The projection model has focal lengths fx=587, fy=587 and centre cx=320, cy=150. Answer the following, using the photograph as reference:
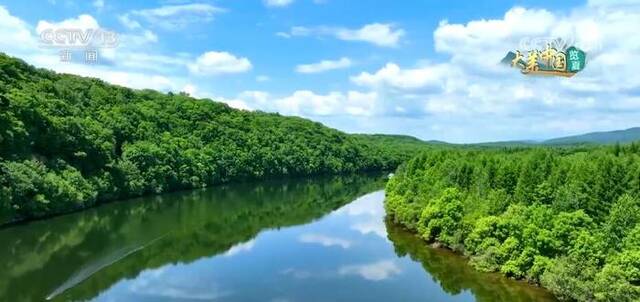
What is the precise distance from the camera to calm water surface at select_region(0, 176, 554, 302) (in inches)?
1484

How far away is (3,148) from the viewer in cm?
5700

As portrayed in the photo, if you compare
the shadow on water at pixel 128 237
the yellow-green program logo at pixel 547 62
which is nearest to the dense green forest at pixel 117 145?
the shadow on water at pixel 128 237

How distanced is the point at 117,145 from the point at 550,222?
67.5 meters

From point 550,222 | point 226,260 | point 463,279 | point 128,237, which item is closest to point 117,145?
point 128,237

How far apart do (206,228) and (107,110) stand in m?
42.5

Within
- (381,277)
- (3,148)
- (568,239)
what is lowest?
(381,277)

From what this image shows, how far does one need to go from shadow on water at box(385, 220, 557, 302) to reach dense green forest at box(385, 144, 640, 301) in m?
0.71

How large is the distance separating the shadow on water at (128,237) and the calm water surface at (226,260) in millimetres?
94

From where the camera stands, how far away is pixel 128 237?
53781mm

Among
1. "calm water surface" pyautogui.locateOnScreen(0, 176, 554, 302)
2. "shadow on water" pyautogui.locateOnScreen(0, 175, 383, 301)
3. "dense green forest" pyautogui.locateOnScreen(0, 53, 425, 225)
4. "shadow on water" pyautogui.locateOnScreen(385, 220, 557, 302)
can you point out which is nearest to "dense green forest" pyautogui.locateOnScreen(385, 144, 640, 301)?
"shadow on water" pyautogui.locateOnScreen(385, 220, 557, 302)

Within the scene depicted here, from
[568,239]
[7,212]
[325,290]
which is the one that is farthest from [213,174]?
[568,239]

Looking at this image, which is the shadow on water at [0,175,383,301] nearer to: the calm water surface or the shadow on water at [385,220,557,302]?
the calm water surface

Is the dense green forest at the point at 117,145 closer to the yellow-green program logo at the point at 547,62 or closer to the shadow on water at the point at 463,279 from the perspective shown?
the shadow on water at the point at 463,279

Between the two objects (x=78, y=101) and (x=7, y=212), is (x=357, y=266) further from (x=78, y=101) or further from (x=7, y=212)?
(x=78, y=101)
